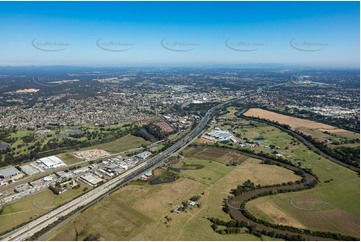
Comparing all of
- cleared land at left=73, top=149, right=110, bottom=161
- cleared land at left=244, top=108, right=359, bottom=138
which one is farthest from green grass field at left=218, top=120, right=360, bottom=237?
cleared land at left=73, top=149, right=110, bottom=161

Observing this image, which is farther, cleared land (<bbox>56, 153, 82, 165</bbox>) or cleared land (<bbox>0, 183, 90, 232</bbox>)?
cleared land (<bbox>56, 153, 82, 165</bbox>)

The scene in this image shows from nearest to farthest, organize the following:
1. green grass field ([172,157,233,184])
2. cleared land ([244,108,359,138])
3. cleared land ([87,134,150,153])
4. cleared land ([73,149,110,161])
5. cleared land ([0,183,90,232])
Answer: cleared land ([0,183,90,232])
green grass field ([172,157,233,184])
cleared land ([73,149,110,161])
cleared land ([87,134,150,153])
cleared land ([244,108,359,138])

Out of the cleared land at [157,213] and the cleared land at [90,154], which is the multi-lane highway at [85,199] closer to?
the cleared land at [157,213]

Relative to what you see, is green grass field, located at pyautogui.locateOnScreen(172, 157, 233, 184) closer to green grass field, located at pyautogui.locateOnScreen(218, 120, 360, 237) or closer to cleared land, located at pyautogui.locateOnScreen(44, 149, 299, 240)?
cleared land, located at pyautogui.locateOnScreen(44, 149, 299, 240)

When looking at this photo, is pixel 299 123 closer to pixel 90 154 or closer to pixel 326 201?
pixel 326 201

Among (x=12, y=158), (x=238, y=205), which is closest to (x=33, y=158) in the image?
(x=12, y=158)

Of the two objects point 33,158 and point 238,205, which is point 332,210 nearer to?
point 238,205

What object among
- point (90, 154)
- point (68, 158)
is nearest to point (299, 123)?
point (90, 154)

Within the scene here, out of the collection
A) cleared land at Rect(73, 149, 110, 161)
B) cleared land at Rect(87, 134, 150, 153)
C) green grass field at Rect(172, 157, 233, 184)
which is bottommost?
cleared land at Rect(73, 149, 110, 161)

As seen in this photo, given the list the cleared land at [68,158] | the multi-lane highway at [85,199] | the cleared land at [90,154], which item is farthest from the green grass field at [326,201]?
the cleared land at [68,158]
